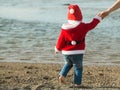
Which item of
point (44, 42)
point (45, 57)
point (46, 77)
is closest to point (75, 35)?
point (46, 77)

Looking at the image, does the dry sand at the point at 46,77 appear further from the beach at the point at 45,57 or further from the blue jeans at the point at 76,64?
the blue jeans at the point at 76,64

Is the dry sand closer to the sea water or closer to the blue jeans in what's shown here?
the blue jeans

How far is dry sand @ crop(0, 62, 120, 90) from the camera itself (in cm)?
762

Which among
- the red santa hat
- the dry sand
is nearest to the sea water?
the dry sand

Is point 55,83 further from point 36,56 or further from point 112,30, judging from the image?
point 112,30

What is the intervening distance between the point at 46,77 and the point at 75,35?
171 cm

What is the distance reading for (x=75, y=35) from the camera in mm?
7383

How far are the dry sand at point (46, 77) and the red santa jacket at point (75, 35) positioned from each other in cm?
66

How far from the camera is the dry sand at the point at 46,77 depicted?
7.62m

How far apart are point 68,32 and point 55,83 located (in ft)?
3.58

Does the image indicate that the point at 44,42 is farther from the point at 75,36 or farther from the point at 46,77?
the point at 75,36

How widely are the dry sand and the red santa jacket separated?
663 mm

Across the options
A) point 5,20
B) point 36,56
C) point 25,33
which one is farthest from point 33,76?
point 5,20

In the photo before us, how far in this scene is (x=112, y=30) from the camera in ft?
57.9
